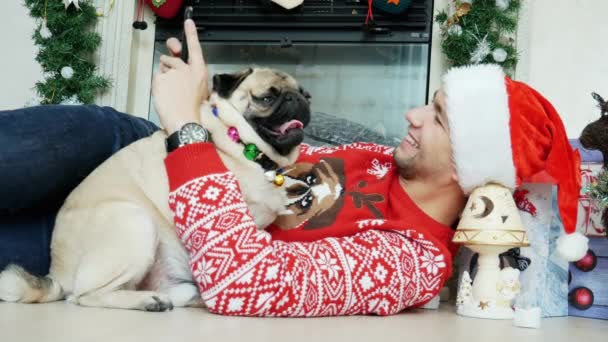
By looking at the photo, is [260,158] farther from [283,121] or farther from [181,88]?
[181,88]

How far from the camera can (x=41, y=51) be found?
349 cm

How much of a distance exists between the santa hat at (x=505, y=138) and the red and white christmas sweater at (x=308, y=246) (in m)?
0.20

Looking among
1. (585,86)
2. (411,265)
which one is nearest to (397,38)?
(585,86)

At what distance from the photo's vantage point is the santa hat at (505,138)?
4.86 ft

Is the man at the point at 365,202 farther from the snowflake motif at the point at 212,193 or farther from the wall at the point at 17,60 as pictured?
the wall at the point at 17,60

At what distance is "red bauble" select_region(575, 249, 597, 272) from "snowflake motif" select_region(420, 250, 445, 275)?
0.46m

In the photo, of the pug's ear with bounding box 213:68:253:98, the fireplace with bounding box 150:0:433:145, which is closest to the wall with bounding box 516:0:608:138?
the fireplace with bounding box 150:0:433:145

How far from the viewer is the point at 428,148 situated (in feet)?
5.20

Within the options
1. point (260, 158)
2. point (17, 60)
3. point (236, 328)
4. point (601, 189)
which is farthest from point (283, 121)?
point (17, 60)

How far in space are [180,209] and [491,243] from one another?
735mm

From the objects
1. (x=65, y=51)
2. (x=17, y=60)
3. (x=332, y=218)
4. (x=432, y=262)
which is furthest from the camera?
(x=17, y=60)

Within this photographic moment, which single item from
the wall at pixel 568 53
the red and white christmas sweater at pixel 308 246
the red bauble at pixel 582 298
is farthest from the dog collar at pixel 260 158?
the wall at pixel 568 53

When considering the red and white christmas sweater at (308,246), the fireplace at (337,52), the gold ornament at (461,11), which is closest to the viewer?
the red and white christmas sweater at (308,246)

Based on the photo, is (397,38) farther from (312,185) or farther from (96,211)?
(96,211)
